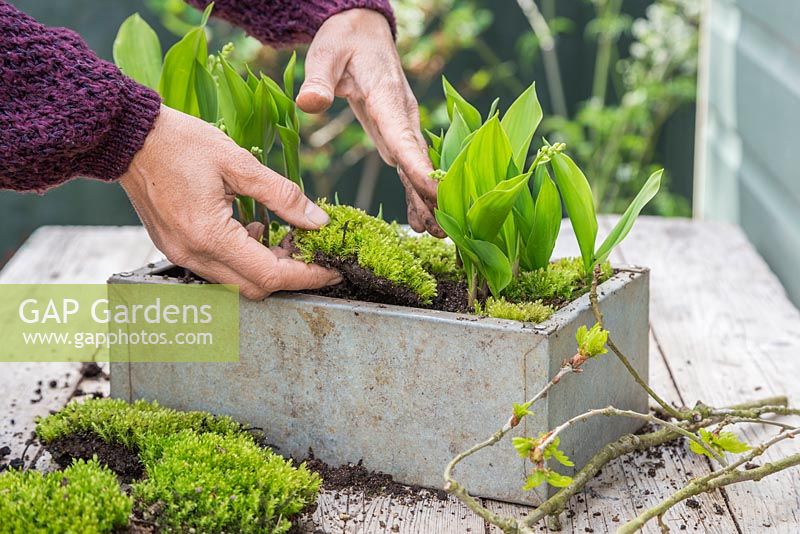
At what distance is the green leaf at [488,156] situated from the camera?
1.13 m

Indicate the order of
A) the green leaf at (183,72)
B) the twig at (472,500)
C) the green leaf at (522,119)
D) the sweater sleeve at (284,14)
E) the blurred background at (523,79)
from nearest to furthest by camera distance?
the twig at (472,500) → the green leaf at (522,119) → the green leaf at (183,72) → the sweater sleeve at (284,14) → the blurred background at (523,79)

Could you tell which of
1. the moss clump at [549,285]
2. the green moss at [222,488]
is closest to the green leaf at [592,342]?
the moss clump at [549,285]

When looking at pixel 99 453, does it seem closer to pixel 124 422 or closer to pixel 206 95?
pixel 124 422

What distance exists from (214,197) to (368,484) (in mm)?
383

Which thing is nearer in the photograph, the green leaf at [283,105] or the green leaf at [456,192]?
the green leaf at [456,192]

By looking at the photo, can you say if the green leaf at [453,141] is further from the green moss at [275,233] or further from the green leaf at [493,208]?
the green moss at [275,233]

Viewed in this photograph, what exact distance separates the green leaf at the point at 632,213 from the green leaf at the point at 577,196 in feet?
0.06

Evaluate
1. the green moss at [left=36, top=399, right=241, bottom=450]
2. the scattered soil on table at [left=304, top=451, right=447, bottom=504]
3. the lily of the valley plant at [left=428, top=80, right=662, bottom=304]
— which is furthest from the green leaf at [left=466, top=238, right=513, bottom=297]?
the green moss at [left=36, top=399, right=241, bottom=450]

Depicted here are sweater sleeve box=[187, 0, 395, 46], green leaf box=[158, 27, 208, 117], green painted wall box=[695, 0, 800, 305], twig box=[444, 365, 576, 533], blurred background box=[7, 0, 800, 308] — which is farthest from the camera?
blurred background box=[7, 0, 800, 308]

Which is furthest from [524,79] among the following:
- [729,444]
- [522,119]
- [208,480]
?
[208,480]

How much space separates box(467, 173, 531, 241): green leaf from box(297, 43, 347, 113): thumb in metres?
0.28

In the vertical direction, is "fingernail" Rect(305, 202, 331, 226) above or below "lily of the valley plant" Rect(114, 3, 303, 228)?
below

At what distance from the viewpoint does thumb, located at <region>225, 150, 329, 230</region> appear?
120 centimetres

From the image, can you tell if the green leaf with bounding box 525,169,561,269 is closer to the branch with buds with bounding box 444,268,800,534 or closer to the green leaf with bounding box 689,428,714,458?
the branch with buds with bounding box 444,268,800,534
